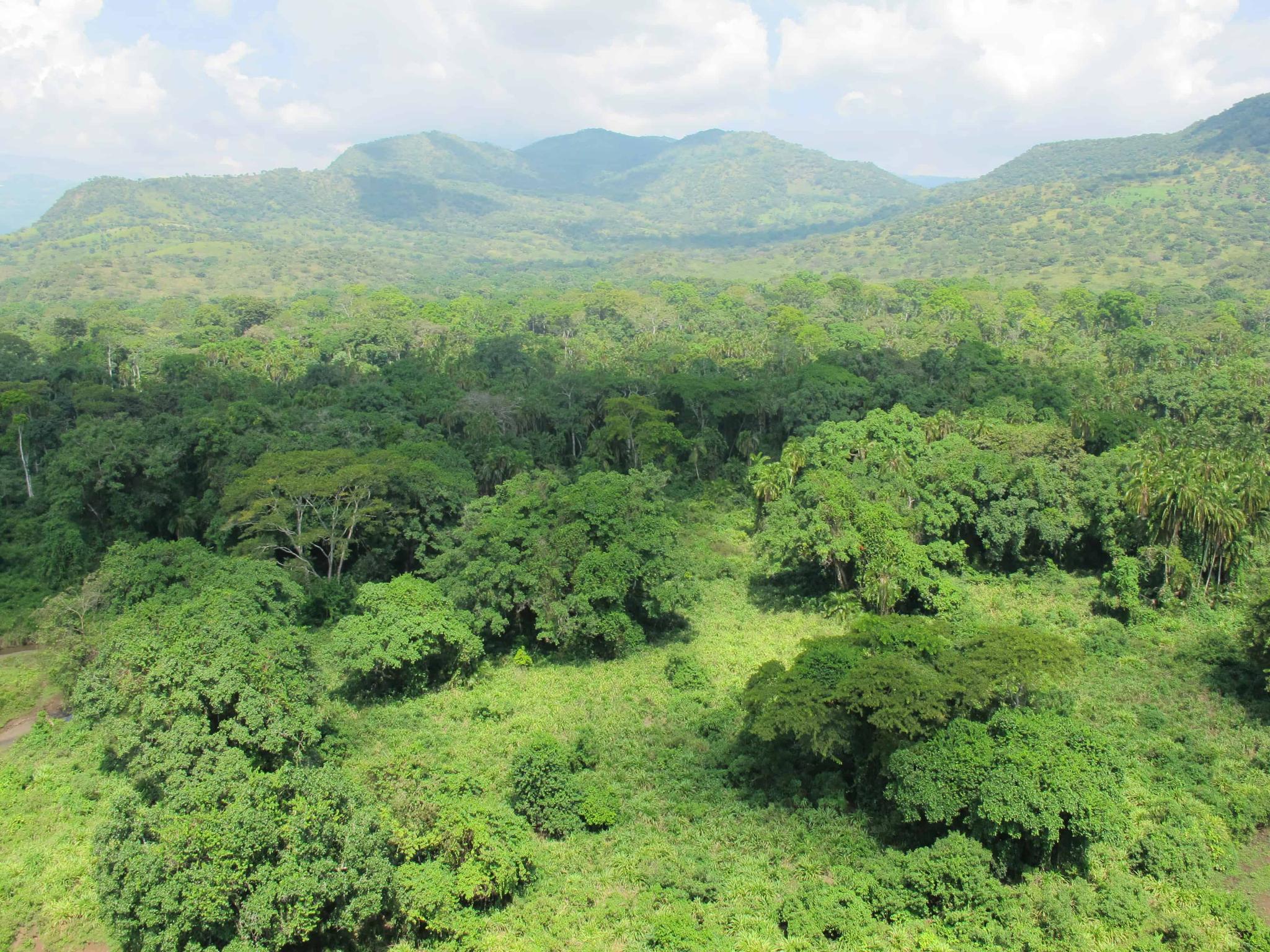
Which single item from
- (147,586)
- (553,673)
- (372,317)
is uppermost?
(372,317)

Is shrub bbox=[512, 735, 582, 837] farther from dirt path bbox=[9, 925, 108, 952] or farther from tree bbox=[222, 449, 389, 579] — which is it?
tree bbox=[222, 449, 389, 579]

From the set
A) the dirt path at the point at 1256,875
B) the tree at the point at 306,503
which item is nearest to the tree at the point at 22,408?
the tree at the point at 306,503

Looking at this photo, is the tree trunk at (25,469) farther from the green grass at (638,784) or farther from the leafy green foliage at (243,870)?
the leafy green foliage at (243,870)

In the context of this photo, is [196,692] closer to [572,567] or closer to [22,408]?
[572,567]

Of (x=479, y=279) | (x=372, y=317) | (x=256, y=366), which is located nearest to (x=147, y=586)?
(x=256, y=366)

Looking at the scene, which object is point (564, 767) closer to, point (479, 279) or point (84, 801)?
point (84, 801)

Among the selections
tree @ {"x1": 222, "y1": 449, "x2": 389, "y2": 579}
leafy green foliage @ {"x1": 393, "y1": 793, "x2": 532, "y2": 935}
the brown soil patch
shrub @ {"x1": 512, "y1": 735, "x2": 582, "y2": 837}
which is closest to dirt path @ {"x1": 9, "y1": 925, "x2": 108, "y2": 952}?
the brown soil patch

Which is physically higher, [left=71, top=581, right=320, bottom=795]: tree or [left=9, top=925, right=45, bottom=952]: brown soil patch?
[left=71, top=581, right=320, bottom=795]: tree
